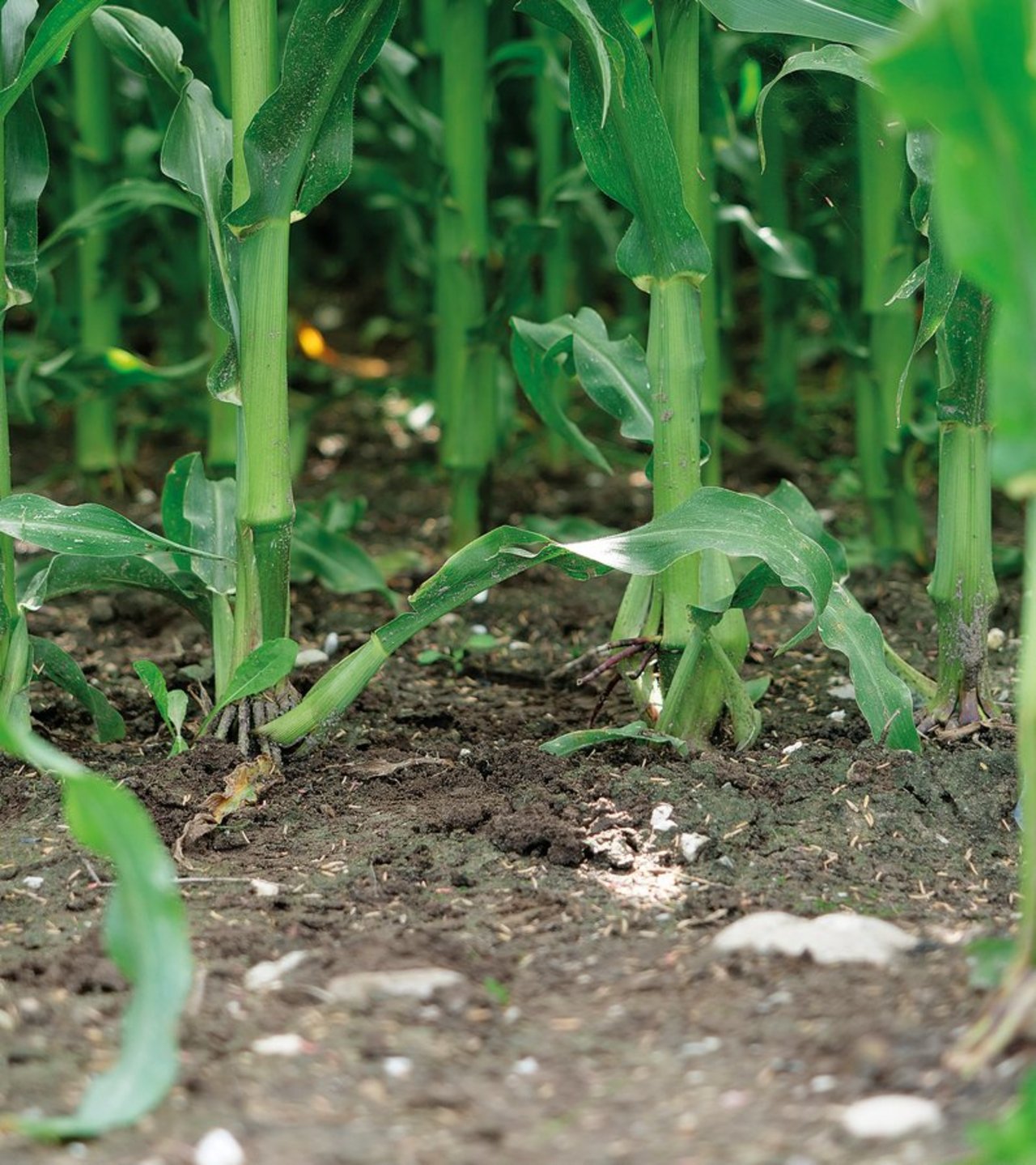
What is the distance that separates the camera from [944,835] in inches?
78.1

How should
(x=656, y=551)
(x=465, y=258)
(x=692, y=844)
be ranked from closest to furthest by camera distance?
(x=692, y=844)
(x=656, y=551)
(x=465, y=258)

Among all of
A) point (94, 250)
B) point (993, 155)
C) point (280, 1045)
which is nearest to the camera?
point (993, 155)

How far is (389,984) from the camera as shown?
154 centimetres

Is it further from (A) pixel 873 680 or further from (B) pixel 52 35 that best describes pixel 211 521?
(A) pixel 873 680

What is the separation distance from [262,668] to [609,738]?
0.53m

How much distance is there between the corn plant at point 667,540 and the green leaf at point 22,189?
0.77m

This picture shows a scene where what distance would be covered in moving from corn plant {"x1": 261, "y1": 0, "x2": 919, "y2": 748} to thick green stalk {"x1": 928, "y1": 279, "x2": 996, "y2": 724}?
0.52ft

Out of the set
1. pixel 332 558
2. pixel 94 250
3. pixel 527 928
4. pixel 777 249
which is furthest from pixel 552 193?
pixel 527 928

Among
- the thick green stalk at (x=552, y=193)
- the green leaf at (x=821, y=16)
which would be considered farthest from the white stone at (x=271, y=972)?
the thick green stalk at (x=552, y=193)

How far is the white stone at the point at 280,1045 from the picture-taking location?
4.69ft

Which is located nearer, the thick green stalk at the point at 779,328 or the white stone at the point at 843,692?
the white stone at the point at 843,692

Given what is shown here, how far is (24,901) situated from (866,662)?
119 cm

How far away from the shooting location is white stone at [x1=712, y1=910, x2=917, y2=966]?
1551 millimetres

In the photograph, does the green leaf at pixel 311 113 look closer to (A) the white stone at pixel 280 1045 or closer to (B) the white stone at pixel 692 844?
(B) the white stone at pixel 692 844
